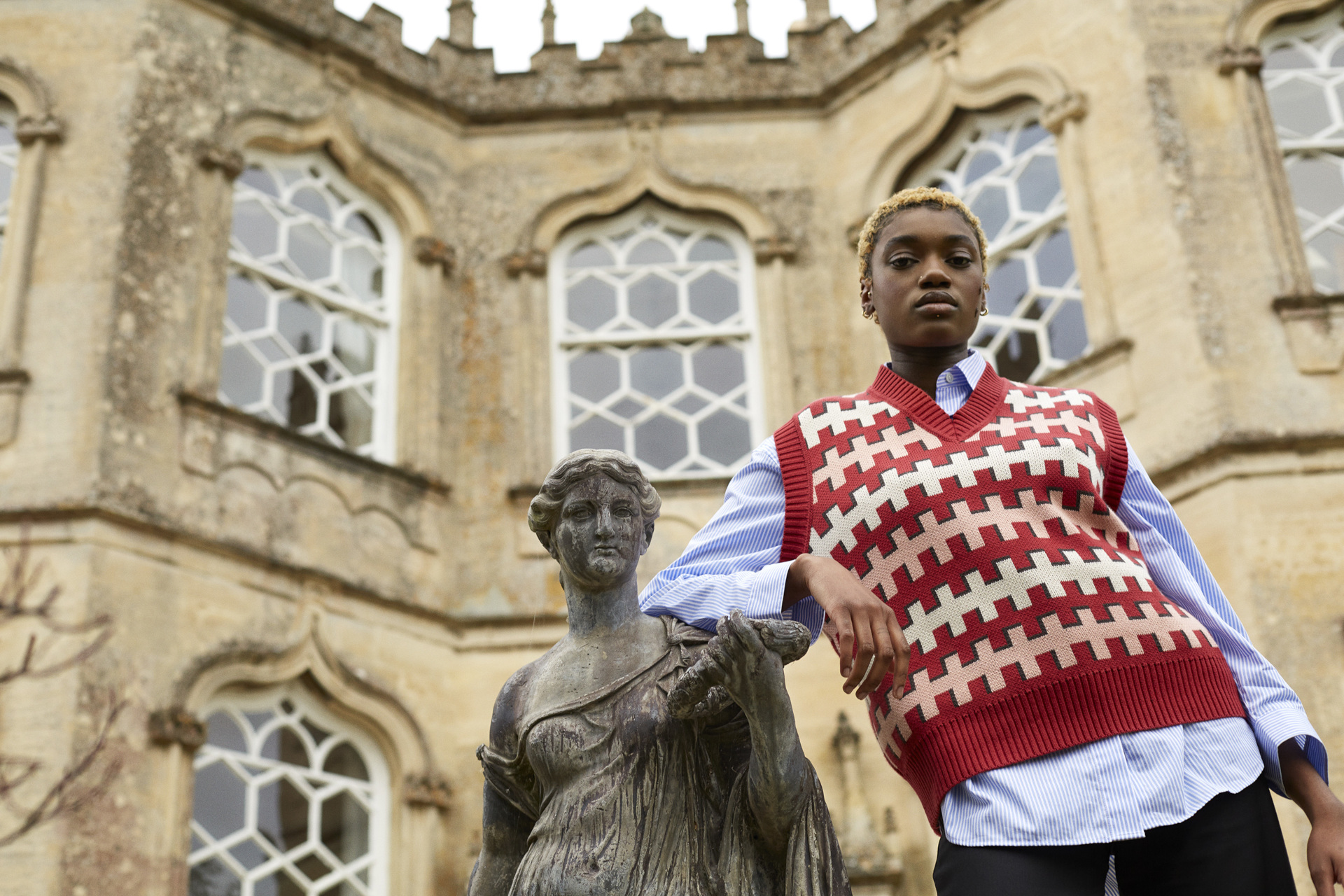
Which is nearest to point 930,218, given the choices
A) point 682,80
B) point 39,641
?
point 39,641

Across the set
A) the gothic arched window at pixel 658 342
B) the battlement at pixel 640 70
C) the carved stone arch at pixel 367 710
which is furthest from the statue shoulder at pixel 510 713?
the battlement at pixel 640 70

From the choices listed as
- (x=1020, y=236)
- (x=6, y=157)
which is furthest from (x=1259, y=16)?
(x=6, y=157)

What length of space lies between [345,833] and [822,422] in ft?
25.3

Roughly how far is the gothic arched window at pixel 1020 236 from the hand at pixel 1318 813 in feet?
26.2

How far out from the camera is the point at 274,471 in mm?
9938

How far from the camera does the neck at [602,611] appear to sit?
277 cm

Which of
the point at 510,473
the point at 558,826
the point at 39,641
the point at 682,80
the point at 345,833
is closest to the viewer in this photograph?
the point at 558,826

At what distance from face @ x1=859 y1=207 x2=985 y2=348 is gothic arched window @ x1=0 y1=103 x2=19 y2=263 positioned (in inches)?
347

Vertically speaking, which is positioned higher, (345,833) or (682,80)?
(682,80)

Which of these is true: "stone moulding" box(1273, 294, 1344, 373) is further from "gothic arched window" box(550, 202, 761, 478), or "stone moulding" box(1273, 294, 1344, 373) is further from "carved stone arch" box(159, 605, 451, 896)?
"carved stone arch" box(159, 605, 451, 896)

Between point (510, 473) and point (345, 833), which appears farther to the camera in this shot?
point (510, 473)

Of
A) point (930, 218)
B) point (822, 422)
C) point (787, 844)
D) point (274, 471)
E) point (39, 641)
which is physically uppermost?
point (274, 471)

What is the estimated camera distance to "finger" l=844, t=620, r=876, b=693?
7.09 feet

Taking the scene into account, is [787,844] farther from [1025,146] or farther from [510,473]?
[1025,146]
